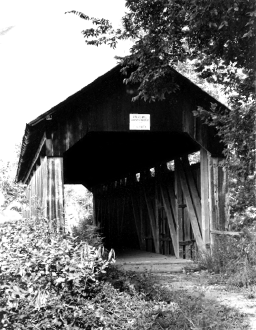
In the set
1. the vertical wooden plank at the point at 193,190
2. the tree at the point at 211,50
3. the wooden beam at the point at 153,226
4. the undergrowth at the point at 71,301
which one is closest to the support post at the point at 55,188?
the tree at the point at 211,50

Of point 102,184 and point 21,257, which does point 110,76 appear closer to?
point 21,257

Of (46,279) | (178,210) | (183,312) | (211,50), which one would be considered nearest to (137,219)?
(178,210)

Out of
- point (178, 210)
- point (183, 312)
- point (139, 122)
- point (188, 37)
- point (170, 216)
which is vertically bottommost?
point (183, 312)

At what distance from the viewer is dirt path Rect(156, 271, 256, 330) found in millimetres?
6383

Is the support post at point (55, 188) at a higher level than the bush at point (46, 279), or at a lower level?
higher

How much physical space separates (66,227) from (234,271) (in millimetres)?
3289

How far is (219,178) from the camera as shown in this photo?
36.8 ft

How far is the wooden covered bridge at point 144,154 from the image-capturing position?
1039 centimetres

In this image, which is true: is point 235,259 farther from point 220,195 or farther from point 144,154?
point 144,154

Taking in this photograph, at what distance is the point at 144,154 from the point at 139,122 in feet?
14.9

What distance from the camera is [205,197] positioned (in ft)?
36.8

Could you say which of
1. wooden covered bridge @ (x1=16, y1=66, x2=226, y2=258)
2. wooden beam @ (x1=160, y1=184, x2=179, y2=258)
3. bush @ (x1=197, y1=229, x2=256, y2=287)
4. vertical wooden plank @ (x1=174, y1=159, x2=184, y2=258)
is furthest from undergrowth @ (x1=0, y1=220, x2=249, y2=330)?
wooden beam @ (x1=160, y1=184, x2=179, y2=258)

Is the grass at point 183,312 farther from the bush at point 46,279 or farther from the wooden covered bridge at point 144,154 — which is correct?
the wooden covered bridge at point 144,154

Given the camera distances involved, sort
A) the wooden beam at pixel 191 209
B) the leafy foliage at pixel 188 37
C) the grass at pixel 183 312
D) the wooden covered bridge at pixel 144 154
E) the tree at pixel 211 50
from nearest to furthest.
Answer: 1. the grass at pixel 183 312
2. the tree at pixel 211 50
3. the leafy foliage at pixel 188 37
4. the wooden covered bridge at pixel 144 154
5. the wooden beam at pixel 191 209
